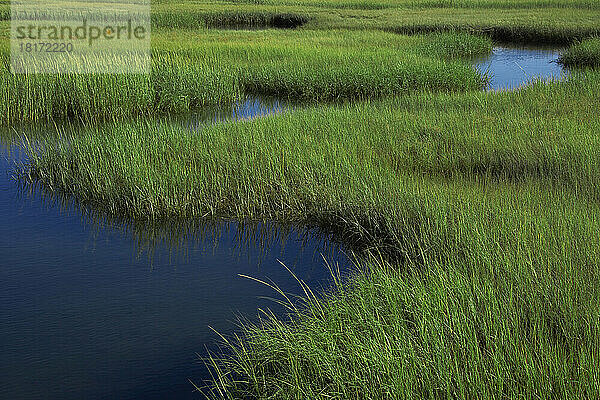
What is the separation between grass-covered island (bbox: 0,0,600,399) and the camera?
333 centimetres

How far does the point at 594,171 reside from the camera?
6.08 metres

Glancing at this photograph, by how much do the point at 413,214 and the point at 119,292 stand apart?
246cm

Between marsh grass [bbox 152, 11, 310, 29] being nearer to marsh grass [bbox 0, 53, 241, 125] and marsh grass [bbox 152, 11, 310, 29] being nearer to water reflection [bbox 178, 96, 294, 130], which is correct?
water reflection [bbox 178, 96, 294, 130]

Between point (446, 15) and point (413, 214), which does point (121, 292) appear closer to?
point (413, 214)

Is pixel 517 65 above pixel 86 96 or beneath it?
above

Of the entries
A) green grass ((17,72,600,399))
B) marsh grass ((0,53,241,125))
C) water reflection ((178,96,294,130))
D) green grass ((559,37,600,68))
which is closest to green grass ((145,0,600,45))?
green grass ((559,37,600,68))

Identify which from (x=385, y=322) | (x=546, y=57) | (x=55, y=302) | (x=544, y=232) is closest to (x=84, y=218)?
(x=55, y=302)

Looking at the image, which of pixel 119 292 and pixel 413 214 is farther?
pixel 413 214

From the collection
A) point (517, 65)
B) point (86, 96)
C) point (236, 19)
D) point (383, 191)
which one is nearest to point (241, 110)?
point (86, 96)

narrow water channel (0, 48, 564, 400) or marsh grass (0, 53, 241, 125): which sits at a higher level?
marsh grass (0, 53, 241, 125)

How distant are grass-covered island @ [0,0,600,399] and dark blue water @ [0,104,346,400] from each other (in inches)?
10.0

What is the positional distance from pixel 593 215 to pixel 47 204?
539 centimetres

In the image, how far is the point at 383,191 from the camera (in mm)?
5879

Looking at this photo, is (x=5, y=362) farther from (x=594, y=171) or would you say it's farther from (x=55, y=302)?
(x=594, y=171)
